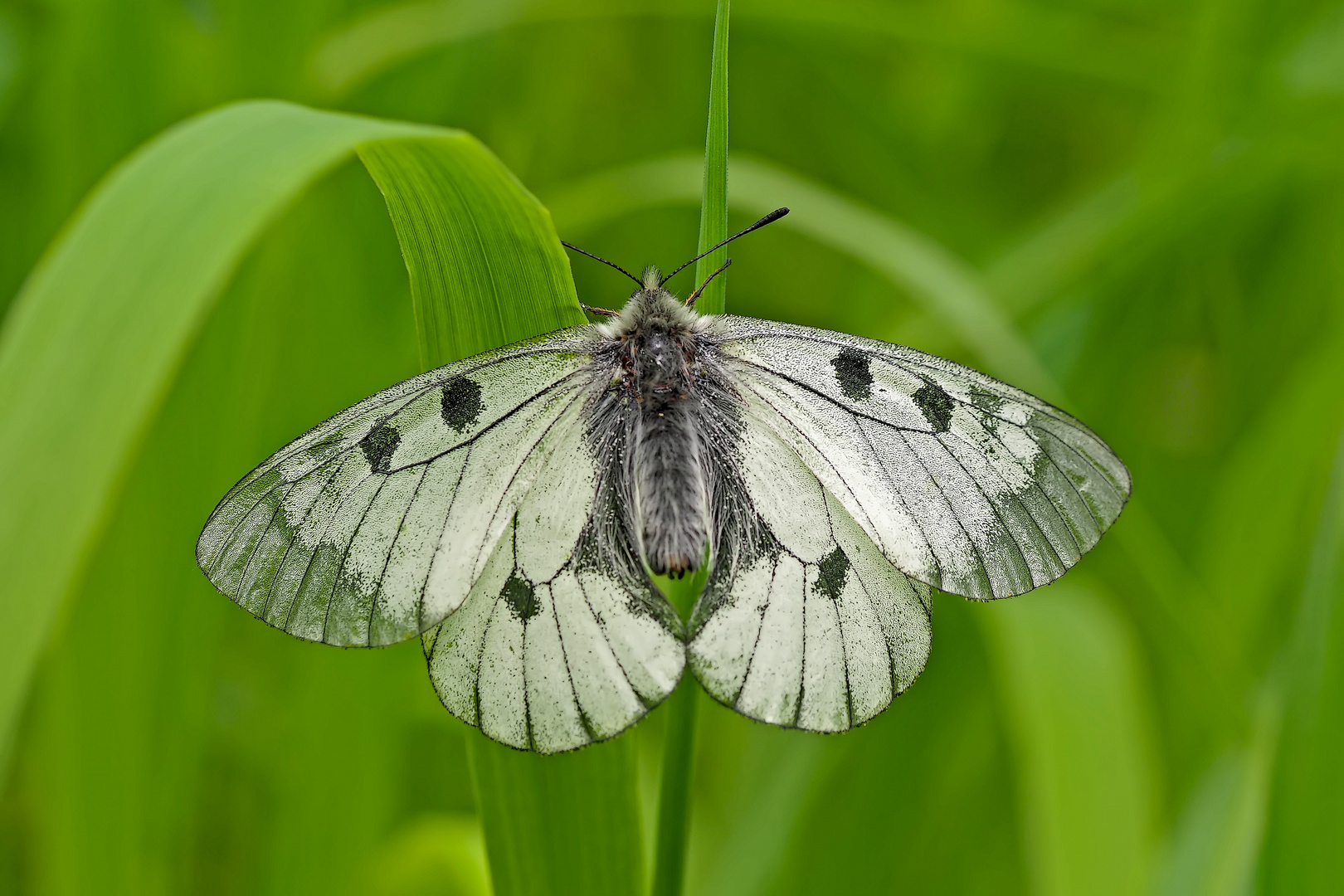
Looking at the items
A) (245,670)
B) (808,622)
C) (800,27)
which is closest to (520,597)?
(808,622)

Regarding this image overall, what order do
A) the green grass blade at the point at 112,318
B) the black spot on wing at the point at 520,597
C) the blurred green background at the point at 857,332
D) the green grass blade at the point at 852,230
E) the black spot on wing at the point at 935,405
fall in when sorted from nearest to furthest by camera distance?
the green grass blade at the point at 112,318
the black spot on wing at the point at 520,597
the black spot on wing at the point at 935,405
the blurred green background at the point at 857,332
the green grass blade at the point at 852,230

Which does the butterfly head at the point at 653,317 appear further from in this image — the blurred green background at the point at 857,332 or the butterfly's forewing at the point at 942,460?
the blurred green background at the point at 857,332

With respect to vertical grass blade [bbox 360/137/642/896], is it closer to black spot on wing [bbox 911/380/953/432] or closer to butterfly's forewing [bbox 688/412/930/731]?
butterfly's forewing [bbox 688/412/930/731]

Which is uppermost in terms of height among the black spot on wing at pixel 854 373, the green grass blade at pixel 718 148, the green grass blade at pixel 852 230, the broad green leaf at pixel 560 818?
the green grass blade at pixel 852 230

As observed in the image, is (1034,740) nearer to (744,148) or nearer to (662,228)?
(662,228)

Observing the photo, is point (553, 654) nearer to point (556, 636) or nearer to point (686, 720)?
point (556, 636)

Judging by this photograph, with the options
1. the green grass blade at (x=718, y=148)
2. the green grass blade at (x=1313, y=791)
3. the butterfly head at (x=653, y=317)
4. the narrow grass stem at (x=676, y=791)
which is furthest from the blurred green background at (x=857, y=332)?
the green grass blade at (x=718, y=148)

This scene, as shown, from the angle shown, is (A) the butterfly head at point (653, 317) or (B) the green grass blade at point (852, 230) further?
(B) the green grass blade at point (852, 230)
